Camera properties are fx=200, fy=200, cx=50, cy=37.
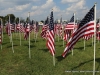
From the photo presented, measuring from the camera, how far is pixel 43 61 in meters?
18.5

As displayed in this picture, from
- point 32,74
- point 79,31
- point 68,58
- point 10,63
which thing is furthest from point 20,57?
point 79,31

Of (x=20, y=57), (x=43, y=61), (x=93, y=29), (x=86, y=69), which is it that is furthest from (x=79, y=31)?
(x=20, y=57)

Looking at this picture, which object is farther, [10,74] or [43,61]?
[43,61]

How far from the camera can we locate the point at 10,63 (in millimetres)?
17969

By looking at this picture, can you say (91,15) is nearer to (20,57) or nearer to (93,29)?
(93,29)

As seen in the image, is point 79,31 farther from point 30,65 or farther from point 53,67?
point 30,65

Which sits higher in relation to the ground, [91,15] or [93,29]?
[91,15]

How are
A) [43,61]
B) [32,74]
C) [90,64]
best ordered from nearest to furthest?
[32,74], [90,64], [43,61]

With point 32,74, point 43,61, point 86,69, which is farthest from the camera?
point 43,61

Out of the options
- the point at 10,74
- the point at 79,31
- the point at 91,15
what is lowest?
the point at 10,74

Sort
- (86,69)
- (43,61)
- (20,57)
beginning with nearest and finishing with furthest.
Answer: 1. (86,69)
2. (43,61)
3. (20,57)

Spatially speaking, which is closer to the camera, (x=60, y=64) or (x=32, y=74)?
(x=32, y=74)

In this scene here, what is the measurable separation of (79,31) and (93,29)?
2.73 feet

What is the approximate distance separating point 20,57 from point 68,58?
15.9ft
